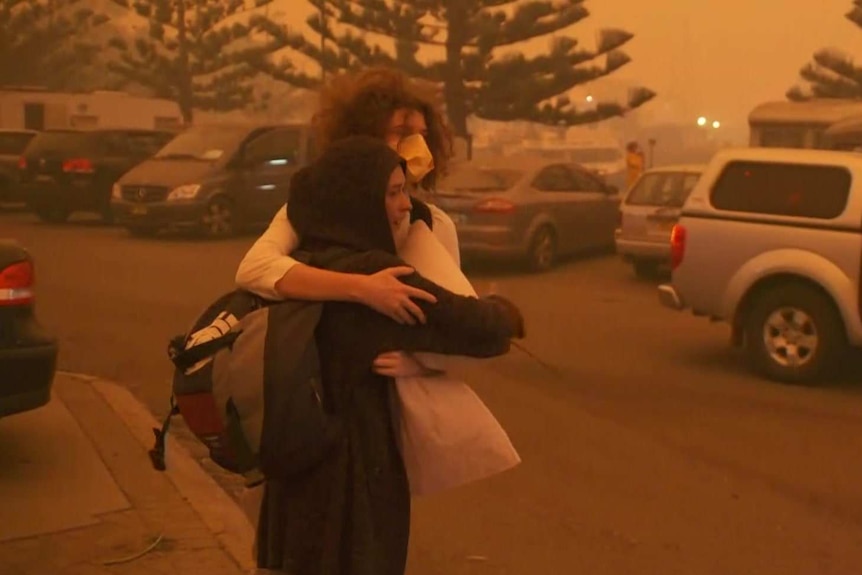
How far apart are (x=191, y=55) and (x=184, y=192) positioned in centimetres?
2474

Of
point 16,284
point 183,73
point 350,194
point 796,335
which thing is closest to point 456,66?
point 183,73

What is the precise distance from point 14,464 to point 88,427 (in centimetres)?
80

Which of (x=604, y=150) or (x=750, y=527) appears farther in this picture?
(x=604, y=150)

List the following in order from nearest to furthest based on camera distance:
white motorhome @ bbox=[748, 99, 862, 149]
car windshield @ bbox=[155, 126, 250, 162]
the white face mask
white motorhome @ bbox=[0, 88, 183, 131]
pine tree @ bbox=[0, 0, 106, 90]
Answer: the white face mask, car windshield @ bbox=[155, 126, 250, 162], white motorhome @ bbox=[748, 99, 862, 149], white motorhome @ bbox=[0, 88, 183, 131], pine tree @ bbox=[0, 0, 106, 90]

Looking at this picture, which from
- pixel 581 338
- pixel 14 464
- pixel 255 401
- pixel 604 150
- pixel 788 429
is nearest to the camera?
pixel 255 401

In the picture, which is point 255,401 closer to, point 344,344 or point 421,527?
point 344,344

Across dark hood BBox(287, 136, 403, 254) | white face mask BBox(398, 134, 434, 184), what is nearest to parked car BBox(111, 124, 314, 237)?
white face mask BBox(398, 134, 434, 184)

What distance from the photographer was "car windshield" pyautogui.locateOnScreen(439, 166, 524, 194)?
15148 millimetres

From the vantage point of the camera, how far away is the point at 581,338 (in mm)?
11016

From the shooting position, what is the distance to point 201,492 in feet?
19.4

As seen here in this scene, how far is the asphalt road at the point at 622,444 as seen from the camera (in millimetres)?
5434

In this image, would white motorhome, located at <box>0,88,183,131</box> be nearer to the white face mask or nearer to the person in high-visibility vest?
the person in high-visibility vest

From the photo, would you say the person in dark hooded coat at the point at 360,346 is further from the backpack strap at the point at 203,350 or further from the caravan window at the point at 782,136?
the caravan window at the point at 782,136

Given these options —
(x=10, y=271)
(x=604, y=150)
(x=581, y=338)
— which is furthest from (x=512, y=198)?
(x=604, y=150)
